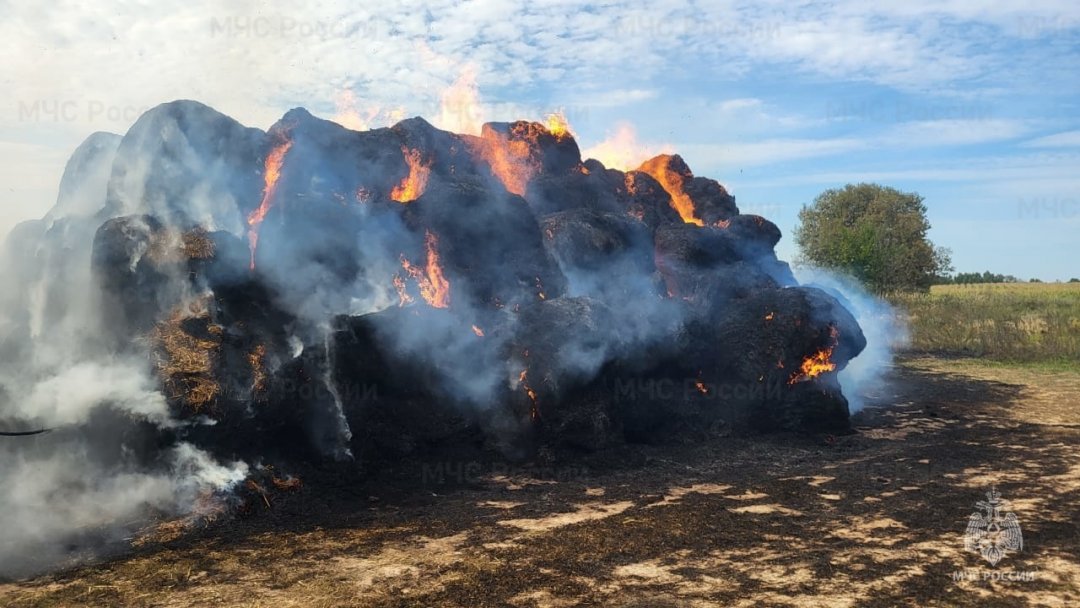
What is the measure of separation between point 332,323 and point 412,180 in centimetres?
552

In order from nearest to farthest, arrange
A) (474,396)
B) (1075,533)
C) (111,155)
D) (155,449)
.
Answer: (1075,533) → (155,449) → (474,396) → (111,155)

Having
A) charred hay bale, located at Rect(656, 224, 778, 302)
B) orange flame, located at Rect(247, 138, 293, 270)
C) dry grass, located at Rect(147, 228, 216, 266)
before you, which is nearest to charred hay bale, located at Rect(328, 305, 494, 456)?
dry grass, located at Rect(147, 228, 216, 266)

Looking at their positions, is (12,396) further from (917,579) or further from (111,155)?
(917,579)

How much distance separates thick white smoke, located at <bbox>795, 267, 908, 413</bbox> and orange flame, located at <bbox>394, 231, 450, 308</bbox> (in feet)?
37.9

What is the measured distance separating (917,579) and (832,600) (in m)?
1.27

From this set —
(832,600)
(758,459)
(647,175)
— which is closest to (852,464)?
(758,459)

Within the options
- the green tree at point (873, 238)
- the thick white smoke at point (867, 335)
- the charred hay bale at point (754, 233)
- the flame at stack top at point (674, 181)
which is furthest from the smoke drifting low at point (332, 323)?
the green tree at point (873, 238)

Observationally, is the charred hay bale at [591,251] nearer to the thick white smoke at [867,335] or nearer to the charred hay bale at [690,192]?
the charred hay bale at [690,192]

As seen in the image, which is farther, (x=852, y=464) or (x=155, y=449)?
(x=852, y=464)

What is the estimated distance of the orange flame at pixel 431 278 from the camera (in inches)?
585

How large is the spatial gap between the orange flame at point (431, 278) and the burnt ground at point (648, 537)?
3697 mm

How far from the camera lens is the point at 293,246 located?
43.7 feet

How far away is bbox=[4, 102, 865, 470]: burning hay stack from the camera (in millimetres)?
11773

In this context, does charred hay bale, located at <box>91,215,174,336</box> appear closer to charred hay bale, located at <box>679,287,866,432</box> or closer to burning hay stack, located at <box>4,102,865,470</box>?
burning hay stack, located at <box>4,102,865,470</box>
